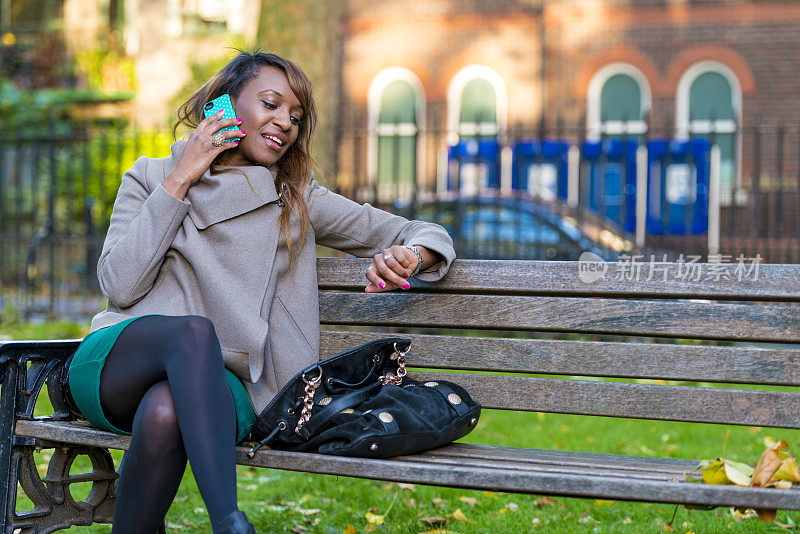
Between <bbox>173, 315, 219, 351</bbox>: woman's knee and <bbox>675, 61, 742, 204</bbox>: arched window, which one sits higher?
<bbox>675, 61, 742, 204</bbox>: arched window

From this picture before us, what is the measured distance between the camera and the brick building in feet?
50.0

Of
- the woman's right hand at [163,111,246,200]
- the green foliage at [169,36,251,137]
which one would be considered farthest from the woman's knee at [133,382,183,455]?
the green foliage at [169,36,251,137]

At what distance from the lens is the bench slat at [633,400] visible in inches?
106

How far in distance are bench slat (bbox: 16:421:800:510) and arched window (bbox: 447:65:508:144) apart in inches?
555

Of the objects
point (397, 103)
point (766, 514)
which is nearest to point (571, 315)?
point (766, 514)

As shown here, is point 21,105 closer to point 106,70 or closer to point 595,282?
point 106,70

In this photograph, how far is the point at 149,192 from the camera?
295cm

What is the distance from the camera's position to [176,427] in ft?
7.84

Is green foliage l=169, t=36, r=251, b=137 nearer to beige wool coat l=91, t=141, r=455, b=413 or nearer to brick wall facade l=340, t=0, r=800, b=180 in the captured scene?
brick wall facade l=340, t=0, r=800, b=180

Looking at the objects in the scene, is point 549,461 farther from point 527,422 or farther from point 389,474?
point 527,422

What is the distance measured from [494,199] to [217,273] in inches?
245

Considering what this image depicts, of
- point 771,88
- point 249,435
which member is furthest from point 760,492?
point 771,88

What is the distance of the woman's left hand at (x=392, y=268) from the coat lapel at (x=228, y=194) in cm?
39

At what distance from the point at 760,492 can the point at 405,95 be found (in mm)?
15430
